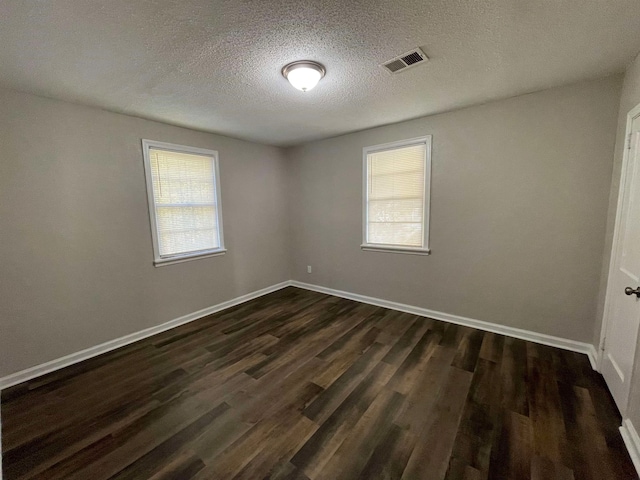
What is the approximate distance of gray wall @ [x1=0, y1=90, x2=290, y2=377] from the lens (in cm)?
222

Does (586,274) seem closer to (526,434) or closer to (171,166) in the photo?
(526,434)

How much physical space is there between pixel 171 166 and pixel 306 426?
3.27m

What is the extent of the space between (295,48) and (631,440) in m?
3.24

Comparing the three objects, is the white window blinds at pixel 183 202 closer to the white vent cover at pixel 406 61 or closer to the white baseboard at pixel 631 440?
the white vent cover at pixel 406 61

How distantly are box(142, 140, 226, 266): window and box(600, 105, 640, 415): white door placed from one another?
4191mm

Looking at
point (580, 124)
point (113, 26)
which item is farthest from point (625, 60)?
point (113, 26)

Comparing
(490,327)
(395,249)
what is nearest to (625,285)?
(490,327)

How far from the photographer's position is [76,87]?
217cm

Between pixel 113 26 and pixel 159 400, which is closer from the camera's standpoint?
pixel 113 26

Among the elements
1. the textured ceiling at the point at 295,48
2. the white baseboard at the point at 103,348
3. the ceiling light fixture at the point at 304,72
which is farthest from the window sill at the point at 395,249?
the ceiling light fixture at the point at 304,72

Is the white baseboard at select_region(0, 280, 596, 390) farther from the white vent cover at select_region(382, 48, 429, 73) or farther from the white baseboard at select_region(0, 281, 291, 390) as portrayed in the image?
the white vent cover at select_region(382, 48, 429, 73)

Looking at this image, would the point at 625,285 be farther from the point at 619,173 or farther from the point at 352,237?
the point at 352,237

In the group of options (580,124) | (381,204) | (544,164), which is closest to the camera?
(580,124)

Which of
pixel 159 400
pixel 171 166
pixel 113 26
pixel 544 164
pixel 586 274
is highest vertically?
pixel 113 26
